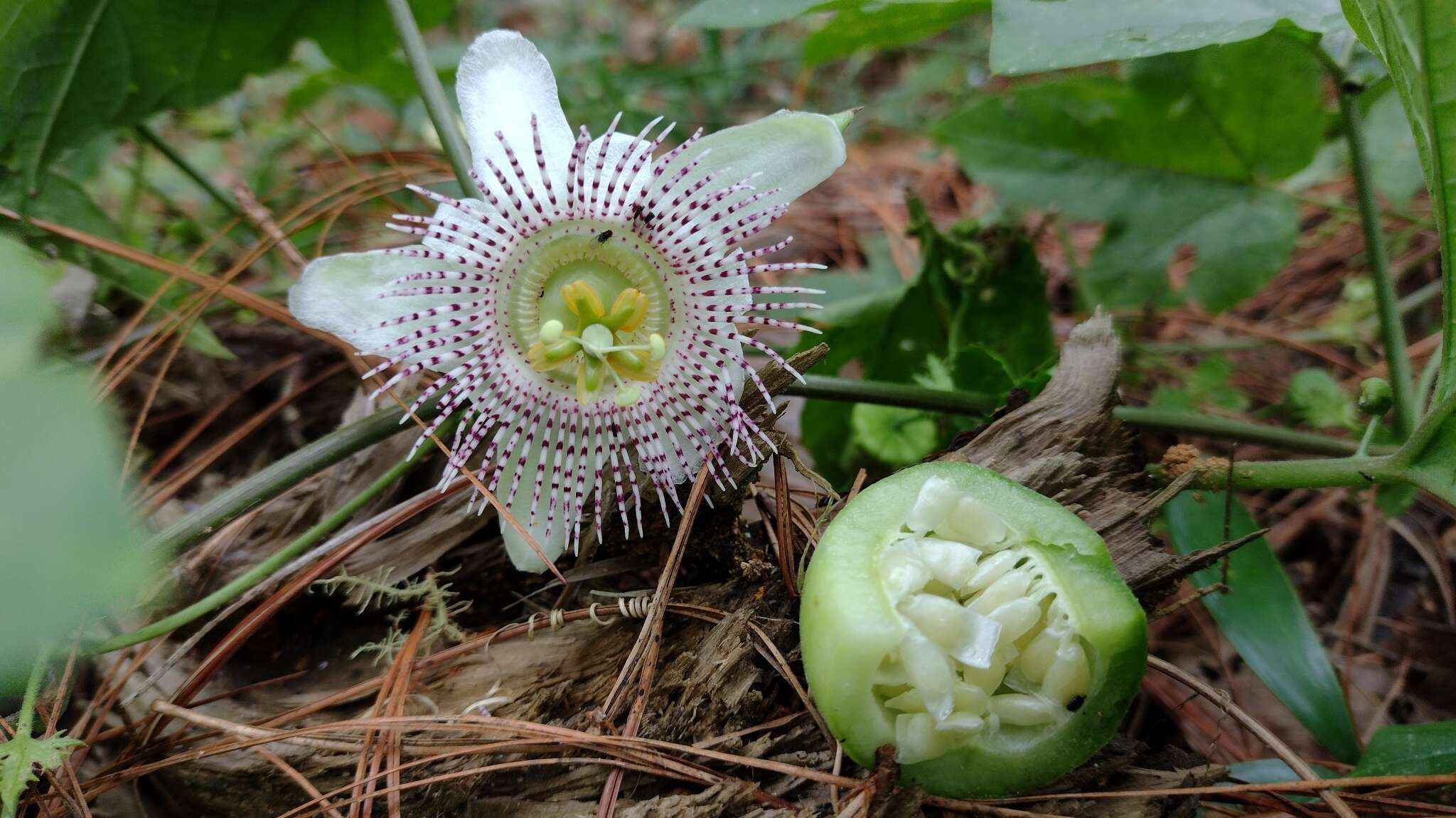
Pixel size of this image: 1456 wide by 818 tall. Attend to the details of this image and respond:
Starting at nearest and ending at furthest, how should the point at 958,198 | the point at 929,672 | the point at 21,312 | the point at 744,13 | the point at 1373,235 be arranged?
the point at 21,312 < the point at 929,672 < the point at 744,13 < the point at 1373,235 < the point at 958,198

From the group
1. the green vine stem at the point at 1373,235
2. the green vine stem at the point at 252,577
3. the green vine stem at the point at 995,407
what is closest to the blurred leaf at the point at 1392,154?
the green vine stem at the point at 1373,235

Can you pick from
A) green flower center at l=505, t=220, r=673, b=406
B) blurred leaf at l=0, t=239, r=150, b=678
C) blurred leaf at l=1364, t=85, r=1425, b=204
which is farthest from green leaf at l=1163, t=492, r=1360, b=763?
blurred leaf at l=0, t=239, r=150, b=678

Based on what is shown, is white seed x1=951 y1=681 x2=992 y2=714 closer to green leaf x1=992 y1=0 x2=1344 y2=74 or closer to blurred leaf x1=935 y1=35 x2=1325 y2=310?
green leaf x1=992 y1=0 x2=1344 y2=74

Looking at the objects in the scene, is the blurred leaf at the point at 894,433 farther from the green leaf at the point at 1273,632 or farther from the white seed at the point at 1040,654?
the white seed at the point at 1040,654

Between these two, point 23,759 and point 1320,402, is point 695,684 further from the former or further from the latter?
point 1320,402

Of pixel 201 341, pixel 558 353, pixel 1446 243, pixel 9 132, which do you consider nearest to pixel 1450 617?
pixel 1446 243

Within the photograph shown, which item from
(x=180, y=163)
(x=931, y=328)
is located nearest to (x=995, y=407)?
(x=931, y=328)
